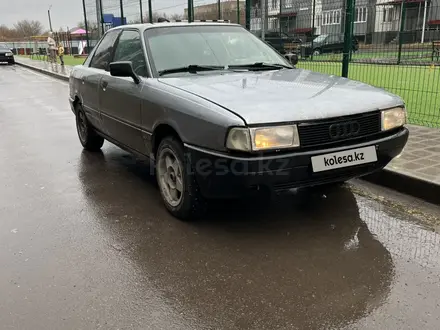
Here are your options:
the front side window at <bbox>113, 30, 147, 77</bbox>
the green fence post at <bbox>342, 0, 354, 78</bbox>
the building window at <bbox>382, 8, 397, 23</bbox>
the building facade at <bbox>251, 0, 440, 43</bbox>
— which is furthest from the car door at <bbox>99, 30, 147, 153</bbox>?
the building window at <bbox>382, 8, 397, 23</bbox>

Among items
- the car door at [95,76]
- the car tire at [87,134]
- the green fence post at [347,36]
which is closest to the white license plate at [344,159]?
the car door at [95,76]

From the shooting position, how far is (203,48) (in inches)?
178

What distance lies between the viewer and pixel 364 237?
11.6 feet

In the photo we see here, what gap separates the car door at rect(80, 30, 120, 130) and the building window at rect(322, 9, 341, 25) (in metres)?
3.83

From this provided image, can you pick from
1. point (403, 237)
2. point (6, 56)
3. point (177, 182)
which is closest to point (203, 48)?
point (177, 182)

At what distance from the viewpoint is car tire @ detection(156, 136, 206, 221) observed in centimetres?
359

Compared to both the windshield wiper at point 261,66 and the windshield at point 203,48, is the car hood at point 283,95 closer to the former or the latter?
the windshield wiper at point 261,66

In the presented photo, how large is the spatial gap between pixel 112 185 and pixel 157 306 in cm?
253

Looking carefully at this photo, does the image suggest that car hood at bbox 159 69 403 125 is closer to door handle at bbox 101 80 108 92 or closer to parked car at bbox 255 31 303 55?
door handle at bbox 101 80 108 92

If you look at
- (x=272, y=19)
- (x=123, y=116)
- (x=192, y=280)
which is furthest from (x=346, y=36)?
(x=192, y=280)

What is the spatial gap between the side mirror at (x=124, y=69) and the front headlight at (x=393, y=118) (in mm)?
2265

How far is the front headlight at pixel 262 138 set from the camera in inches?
121

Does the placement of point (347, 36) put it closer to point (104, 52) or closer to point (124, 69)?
point (104, 52)

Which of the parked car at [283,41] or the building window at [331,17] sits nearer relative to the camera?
the building window at [331,17]
